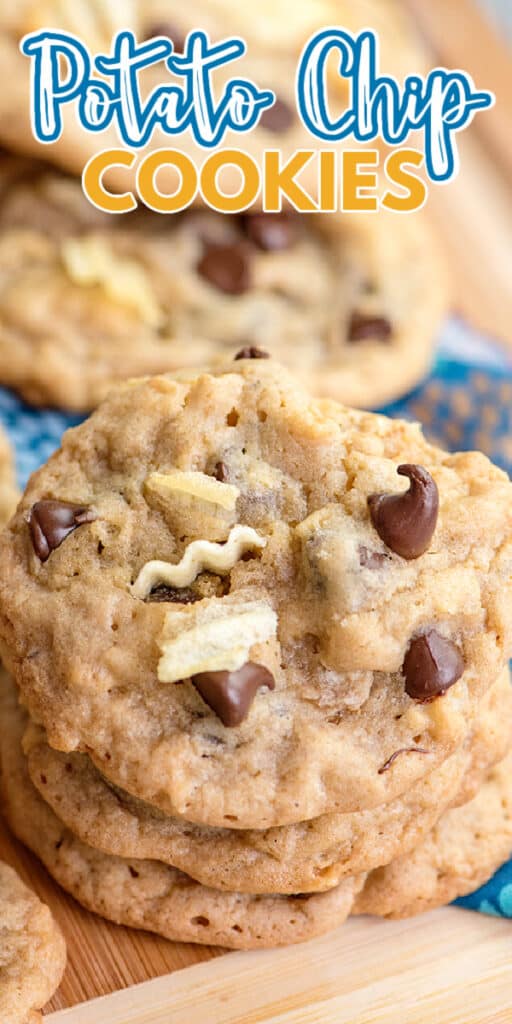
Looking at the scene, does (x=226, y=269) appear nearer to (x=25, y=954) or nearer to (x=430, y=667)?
(x=430, y=667)

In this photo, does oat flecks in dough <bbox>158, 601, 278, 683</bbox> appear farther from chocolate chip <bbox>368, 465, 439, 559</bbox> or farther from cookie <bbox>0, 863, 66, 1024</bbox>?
cookie <bbox>0, 863, 66, 1024</bbox>

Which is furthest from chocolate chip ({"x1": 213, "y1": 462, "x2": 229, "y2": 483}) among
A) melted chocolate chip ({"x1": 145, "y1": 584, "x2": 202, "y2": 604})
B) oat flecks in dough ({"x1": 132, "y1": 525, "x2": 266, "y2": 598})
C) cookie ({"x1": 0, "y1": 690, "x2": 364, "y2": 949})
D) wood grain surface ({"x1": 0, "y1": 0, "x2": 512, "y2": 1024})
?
wood grain surface ({"x1": 0, "y1": 0, "x2": 512, "y2": 1024})

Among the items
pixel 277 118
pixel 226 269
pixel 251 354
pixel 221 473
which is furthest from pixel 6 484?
pixel 277 118

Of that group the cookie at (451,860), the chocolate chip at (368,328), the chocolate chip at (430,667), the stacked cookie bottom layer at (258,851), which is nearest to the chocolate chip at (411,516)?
the chocolate chip at (430,667)

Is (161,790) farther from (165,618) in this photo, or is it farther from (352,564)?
(352,564)

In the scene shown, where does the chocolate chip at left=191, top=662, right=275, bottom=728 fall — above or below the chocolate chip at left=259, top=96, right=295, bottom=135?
below

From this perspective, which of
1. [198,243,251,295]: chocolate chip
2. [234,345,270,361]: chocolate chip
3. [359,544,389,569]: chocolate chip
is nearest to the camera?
[359,544,389,569]: chocolate chip

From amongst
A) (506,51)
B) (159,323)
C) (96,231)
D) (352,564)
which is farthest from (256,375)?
(506,51)

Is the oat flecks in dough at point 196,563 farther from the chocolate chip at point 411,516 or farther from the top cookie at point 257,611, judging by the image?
the chocolate chip at point 411,516
